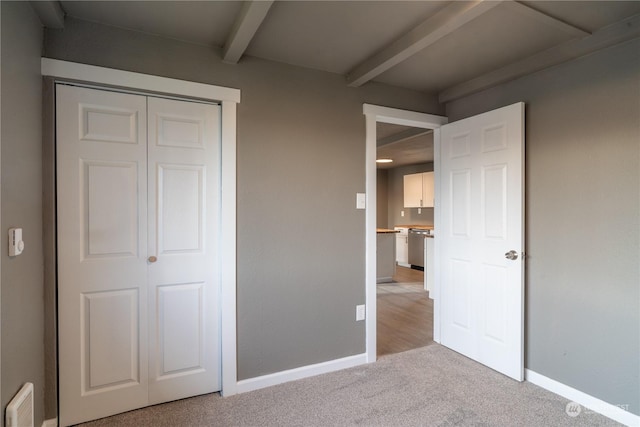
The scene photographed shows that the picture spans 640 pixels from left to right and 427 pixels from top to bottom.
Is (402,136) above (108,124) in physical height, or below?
above

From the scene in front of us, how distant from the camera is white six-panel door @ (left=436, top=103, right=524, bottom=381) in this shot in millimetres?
2391

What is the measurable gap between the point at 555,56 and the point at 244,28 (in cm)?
200

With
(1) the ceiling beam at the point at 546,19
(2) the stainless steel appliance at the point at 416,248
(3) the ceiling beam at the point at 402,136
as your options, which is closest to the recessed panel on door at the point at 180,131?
(1) the ceiling beam at the point at 546,19

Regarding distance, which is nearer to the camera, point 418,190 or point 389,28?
point 389,28

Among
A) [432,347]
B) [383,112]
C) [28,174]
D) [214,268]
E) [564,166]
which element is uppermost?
[383,112]

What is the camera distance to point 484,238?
8.61ft

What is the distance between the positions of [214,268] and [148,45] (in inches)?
56.6

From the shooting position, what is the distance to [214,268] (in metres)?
2.20

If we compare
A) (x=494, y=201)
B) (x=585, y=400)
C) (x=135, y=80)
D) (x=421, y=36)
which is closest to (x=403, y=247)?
(x=494, y=201)

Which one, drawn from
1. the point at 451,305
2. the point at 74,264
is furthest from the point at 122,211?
the point at 451,305

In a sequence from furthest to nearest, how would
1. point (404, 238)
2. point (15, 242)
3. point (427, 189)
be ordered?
point (404, 238), point (427, 189), point (15, 242)

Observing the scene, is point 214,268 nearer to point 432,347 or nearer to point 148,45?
point 148,45

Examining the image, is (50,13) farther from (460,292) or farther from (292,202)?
(460,292)

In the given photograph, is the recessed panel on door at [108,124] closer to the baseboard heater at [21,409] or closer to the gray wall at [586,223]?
the baseboard heater at [21,409]
